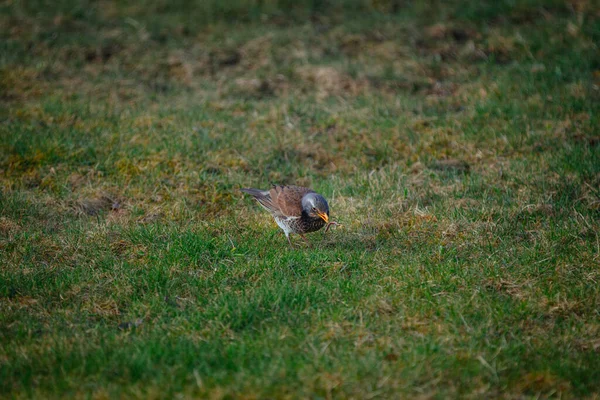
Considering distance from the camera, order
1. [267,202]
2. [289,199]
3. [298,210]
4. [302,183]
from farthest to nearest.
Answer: [302,183] < [267,202] < [289,199] < [298,210]

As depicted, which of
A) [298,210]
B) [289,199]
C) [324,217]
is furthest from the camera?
[289,199]

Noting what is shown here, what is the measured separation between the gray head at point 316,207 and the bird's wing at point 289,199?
0.24 ft

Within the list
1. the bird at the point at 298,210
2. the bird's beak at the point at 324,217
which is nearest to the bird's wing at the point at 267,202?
the bird at the point at 298,210

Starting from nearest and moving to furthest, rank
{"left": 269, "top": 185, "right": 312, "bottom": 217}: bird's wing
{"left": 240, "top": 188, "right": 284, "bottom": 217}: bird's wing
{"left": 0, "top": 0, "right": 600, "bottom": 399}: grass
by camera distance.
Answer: {"left": 0, "top": 0, "right": 600, "bottom": 399}: grass < {"left": 269, "top": 185, "right": 312, "bottom": 217}: bird's wing < {"left": 240, "top": 188, "right": 284, "bottom": 217}: bird's wing

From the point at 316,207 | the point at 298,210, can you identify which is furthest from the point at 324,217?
the point at 298,210

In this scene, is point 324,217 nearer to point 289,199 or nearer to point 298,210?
point 298,210

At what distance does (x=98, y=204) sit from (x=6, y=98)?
348cm

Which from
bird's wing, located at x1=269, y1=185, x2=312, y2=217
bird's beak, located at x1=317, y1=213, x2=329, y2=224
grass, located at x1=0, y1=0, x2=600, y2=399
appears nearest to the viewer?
grass, located at x1=0, y1=0, x2=600, y2=399

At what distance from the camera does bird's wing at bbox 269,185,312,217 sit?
5.81 meters

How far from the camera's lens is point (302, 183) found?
24.3 ft

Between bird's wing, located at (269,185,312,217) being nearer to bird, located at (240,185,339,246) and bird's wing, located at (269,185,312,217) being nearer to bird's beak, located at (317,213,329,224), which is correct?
bird, located at (240,185,339,246)

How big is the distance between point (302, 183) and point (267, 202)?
1263 mm

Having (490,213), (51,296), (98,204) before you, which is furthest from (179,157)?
(490,213)

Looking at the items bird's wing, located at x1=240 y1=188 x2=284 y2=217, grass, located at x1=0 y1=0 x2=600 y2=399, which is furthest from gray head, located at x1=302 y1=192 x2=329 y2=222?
grass, located at x1=0 y1=0 x2=600 y2=399
